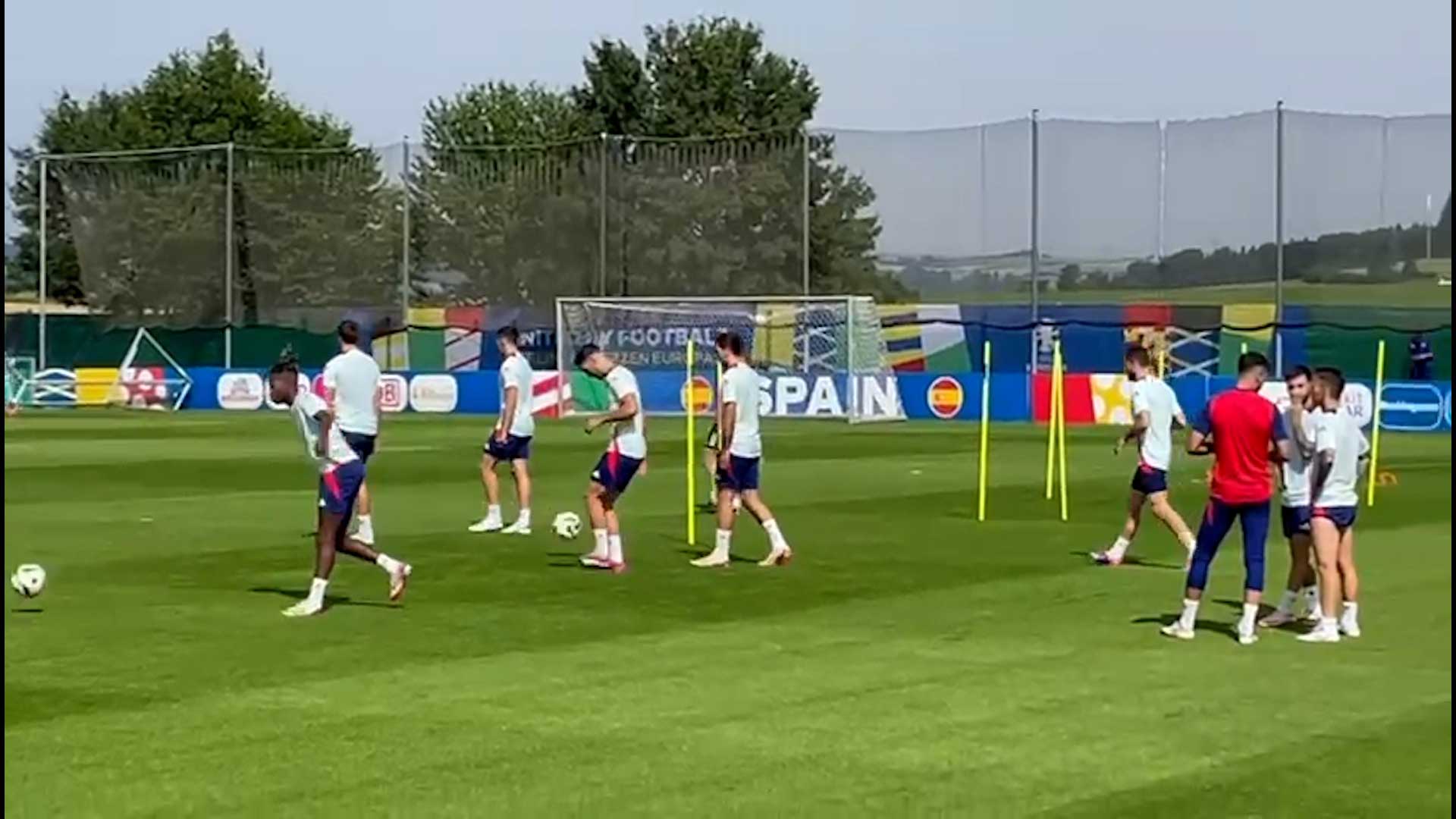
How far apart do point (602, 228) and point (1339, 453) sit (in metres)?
48.3

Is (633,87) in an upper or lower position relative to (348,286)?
upper

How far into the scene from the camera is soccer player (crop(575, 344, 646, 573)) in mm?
18562

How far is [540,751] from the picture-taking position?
10570mm

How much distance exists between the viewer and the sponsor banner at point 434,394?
5488cm

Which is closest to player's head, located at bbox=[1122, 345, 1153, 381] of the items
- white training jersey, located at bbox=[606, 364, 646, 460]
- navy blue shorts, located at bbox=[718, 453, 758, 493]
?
navy blue shorts, located at bbox=[718, 453, 758, 493]

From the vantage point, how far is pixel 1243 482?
46.6 ft

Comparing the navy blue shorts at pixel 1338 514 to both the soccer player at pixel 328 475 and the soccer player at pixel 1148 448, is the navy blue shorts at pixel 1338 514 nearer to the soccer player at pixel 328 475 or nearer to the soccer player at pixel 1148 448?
the soccer player at pixel 1148 448

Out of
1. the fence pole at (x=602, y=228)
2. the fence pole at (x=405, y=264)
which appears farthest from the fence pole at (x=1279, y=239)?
the fence pole at (x=405, y=264)

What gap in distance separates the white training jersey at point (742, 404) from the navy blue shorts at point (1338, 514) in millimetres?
5742

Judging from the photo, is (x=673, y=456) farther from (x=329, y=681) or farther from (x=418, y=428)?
(x=329, y=681)

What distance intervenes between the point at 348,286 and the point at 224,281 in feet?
11.1

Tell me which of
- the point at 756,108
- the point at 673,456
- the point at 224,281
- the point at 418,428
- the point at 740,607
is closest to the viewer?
the point at 740,607

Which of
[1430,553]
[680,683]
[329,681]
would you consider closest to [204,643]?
[329,681]

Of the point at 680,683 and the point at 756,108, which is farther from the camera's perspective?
the point at 756,108
